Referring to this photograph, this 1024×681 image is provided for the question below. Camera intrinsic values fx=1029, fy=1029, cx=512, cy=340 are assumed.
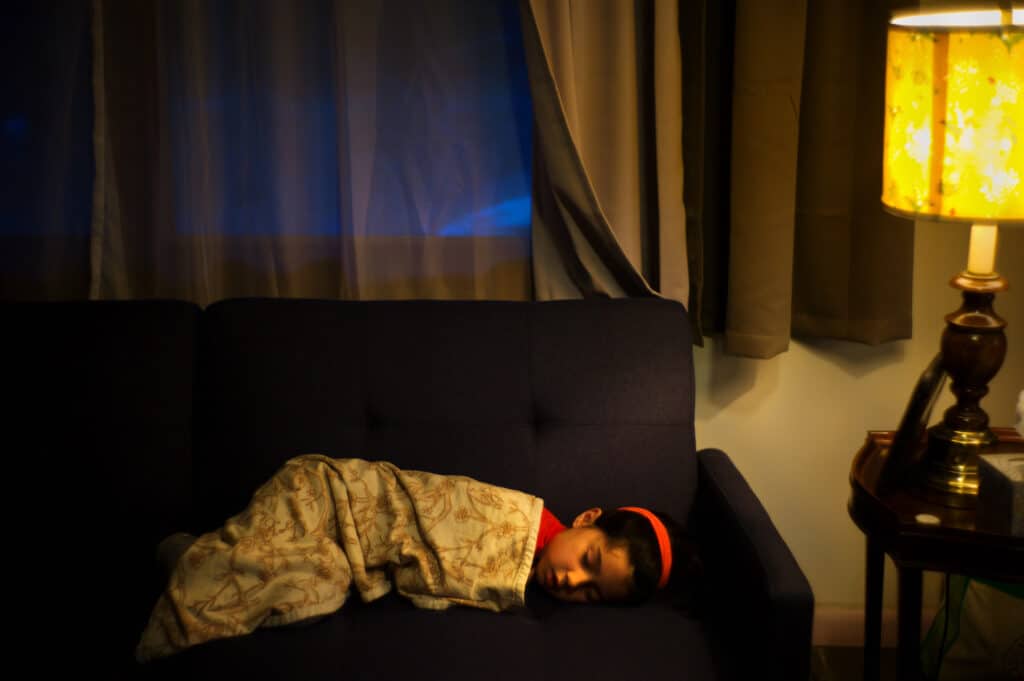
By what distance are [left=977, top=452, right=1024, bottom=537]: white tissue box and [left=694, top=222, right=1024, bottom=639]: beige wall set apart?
2.47 ft

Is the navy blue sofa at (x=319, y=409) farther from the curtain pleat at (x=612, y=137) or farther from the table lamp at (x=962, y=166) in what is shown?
the table lamp at (x=962, y=166)

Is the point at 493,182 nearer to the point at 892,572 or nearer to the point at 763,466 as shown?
the point at 763,466

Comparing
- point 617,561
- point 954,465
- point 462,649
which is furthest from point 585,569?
point 954,465

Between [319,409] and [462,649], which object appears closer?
[462,649]

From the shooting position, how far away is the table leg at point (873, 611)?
6.32 ft

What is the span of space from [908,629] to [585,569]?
0.56m

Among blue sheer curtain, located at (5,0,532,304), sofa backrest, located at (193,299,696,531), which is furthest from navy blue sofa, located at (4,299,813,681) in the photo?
blue sheer curtain, located at (5,0,532,304)

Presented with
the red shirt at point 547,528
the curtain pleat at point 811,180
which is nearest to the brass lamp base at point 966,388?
the curtain pleat at point 811,180

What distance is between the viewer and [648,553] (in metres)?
1.83

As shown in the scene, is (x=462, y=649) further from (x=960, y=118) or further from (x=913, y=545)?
(x=960, y=118)

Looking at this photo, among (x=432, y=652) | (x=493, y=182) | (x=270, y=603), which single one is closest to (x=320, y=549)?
(x=270, y=603)

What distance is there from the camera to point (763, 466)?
2.52 m

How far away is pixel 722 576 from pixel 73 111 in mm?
1729

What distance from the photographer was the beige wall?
2.38 meters
